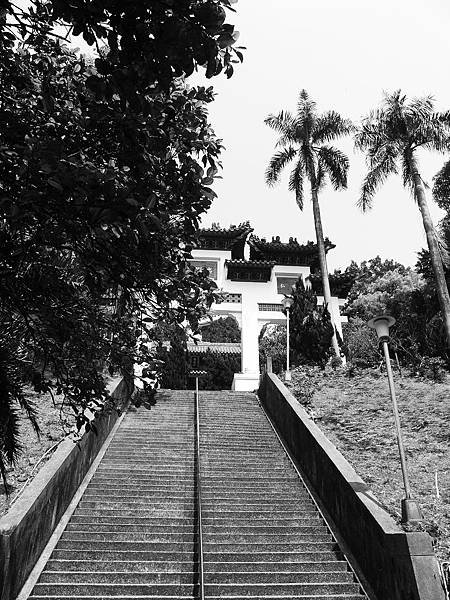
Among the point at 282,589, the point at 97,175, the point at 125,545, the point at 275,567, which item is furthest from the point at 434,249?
the point at 97,175

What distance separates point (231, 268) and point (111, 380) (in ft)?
43.2

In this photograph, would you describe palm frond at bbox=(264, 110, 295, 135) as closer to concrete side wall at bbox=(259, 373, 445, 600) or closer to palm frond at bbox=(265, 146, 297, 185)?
palm frond at bbox=(265, 146, 297, 185)

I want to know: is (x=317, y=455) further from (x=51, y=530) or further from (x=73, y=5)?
(x=73, y=5)

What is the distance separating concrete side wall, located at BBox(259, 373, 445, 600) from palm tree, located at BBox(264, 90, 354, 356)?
1533cm

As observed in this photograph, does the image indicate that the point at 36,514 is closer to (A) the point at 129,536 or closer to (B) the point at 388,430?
(A) the point at 129,536

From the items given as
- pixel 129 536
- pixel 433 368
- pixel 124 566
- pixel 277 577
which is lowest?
pixel 277 577

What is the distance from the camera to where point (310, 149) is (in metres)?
25.3

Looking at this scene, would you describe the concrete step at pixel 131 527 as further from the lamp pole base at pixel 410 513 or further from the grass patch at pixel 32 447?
the lamp pole base at pixel 410 513

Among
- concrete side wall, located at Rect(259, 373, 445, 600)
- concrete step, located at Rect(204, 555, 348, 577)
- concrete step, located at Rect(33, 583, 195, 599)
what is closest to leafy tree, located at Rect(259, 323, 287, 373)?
concrete side wall, located at Rect(259, 373, 445, 600)

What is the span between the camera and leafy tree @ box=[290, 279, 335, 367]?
67.6 ft

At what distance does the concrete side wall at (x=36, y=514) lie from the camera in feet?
20.2

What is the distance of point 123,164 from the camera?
434 centimetres

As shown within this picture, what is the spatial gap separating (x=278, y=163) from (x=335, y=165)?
2.64 meters

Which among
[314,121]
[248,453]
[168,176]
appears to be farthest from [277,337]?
[168,176]
